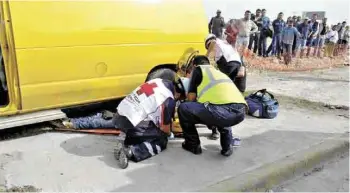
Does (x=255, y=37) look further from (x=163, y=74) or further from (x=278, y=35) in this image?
(x=163, y=74)

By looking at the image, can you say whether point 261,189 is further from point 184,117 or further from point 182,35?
point 182,35

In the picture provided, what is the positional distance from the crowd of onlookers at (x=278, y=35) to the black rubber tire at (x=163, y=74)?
676 cm

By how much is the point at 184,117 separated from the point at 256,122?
6.37ft

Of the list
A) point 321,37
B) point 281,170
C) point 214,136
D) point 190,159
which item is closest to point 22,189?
point 190,159

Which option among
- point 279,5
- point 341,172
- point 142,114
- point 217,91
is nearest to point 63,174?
point 142,114

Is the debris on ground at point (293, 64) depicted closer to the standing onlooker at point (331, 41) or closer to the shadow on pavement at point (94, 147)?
the standing onlooker at point (331, 41)

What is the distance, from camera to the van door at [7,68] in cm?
425

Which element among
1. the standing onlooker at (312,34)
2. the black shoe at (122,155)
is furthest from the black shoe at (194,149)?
the standing onlooker at (312,34)

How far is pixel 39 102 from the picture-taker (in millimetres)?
4641

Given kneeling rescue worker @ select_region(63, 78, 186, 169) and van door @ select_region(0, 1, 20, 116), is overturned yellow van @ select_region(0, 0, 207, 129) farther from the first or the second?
kneeling rescue worker @ select_region(63, 78, 186, 169)

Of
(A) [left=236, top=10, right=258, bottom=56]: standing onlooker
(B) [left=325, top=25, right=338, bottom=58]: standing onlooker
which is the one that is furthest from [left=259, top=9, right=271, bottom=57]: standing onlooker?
(B) [left=325, top=25, right=338, bottom=58]: standing onlooker

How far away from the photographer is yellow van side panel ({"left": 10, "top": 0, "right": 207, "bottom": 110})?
443 centimetres

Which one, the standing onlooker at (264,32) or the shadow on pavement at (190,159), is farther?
the standing onlooker at (264,32)

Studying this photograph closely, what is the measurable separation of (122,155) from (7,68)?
160cm
